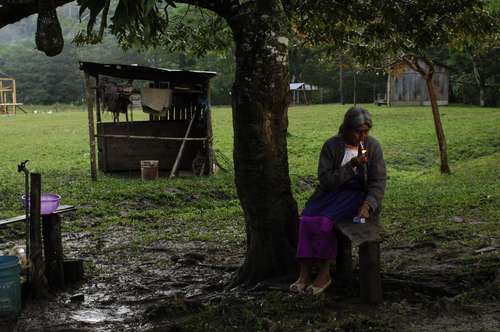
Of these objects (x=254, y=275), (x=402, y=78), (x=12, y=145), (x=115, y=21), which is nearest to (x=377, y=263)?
(x=254, y=275)

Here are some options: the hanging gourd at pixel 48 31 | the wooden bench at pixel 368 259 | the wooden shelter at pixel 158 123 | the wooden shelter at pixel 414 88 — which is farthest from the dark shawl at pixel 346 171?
the wooden shelter at pixel 414 88

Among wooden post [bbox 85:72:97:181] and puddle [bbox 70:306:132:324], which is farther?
wooden post [bbox 85:72:97:181]

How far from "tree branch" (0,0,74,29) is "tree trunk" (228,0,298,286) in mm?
1838

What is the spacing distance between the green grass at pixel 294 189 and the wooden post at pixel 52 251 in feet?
7.59

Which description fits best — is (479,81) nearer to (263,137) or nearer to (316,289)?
(263,137)

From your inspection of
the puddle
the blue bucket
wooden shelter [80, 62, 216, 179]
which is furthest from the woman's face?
wooden shelter [80, 62, 216, 179]

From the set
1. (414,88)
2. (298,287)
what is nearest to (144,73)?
(298,287)

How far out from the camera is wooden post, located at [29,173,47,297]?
6.19 m

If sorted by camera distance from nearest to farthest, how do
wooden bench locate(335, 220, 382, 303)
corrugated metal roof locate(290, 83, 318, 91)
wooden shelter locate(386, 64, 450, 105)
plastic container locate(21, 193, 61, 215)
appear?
1. wooden bench locate(335, 220, 382, 303)
2. plastic container locate(21, 193, 61, 215)
3. wooden shelter locate(386, 64, 450, 105)
4. corrugated metal roof locate(290, 83, 318, 91)

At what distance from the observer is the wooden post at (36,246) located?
6186 millimetres

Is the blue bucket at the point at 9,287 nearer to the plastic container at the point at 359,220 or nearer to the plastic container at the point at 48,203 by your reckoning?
the plastic container at the point at 48,203

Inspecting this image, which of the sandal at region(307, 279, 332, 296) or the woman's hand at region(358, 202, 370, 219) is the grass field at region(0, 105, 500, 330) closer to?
the woman's hand at region(358, 202, 370, 219)

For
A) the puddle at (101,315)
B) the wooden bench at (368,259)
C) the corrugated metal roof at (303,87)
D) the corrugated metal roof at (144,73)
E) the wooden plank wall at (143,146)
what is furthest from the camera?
the corrugated metal roof at (303,87)

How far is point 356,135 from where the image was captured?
5836mm
